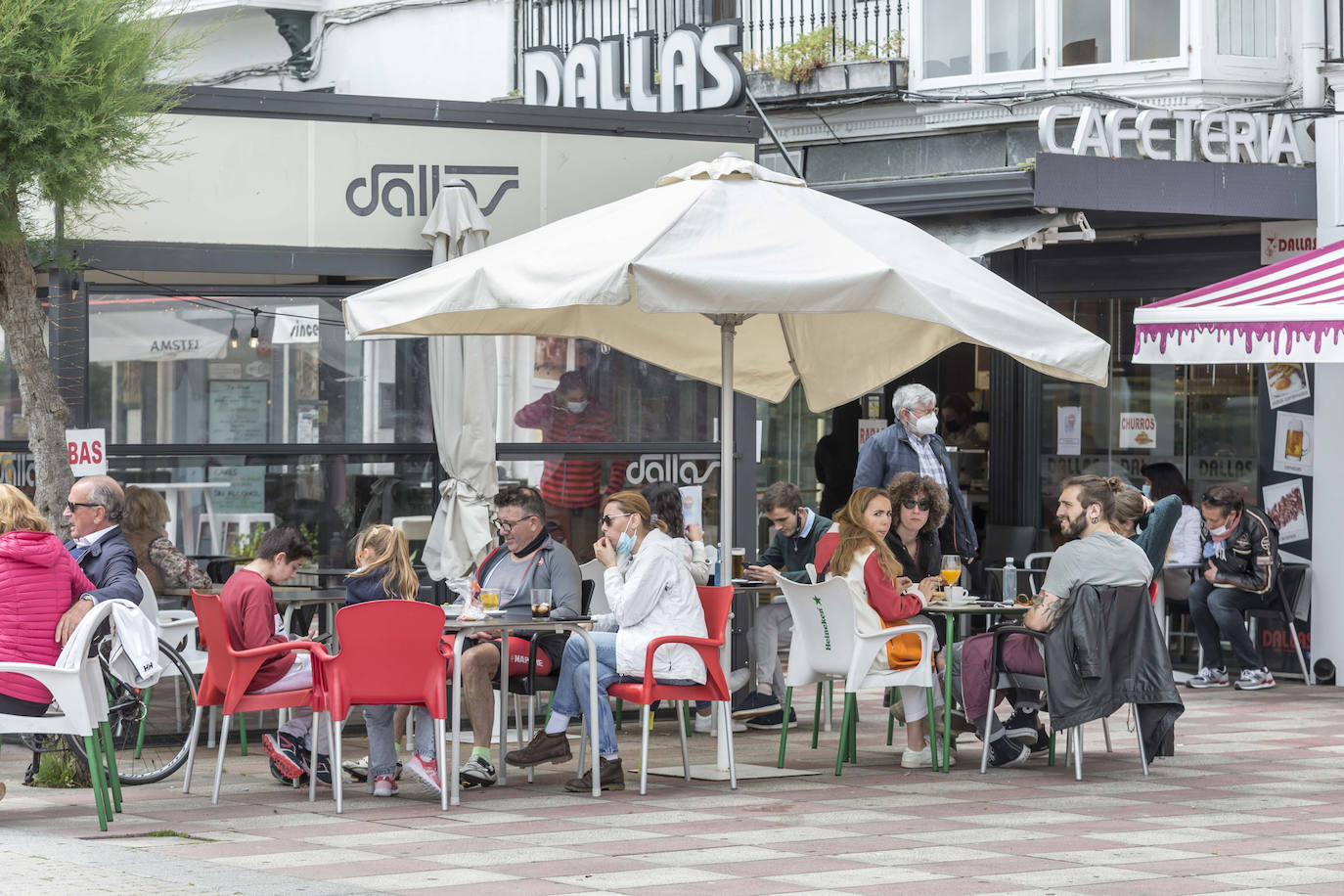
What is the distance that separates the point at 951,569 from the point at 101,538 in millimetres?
4029

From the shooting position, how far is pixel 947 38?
632 inches

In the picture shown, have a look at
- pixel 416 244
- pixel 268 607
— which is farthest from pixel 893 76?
pixel 268 607

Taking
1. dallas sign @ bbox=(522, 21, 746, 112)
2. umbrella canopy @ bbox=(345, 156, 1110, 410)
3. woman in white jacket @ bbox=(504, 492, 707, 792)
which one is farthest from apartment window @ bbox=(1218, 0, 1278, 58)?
woman in white jacket @ bbox=(504, 492, 707, 792)

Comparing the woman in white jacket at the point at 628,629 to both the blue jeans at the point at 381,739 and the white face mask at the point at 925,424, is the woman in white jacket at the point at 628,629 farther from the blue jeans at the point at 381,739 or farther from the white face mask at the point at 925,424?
the white face mask at the point at 925,424

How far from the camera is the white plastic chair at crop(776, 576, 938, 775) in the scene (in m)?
9.04

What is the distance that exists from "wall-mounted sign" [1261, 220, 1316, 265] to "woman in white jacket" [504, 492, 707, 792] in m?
6.87

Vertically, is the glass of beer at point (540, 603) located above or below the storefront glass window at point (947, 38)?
below

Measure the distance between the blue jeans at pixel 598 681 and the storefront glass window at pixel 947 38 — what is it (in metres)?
8.57

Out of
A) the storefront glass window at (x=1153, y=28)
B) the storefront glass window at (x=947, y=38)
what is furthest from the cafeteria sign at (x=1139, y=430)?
the storefront glass window at (x=947, y=38)

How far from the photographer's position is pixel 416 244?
11.0 m

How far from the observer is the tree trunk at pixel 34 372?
9570mm

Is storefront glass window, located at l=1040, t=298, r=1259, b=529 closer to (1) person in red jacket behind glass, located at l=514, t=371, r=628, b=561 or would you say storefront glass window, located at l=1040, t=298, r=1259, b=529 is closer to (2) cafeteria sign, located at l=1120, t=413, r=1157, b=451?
(2) cafeteria sign, located at l=1120, t=413, r=1157, b=451

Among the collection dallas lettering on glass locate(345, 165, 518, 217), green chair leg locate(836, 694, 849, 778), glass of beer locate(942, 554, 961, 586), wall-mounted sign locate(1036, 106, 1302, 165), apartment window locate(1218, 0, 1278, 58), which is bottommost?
green chair leg locate(836, 694, 849, 778)

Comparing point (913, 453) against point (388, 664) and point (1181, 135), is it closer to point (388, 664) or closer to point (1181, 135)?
point (1181, 135)
